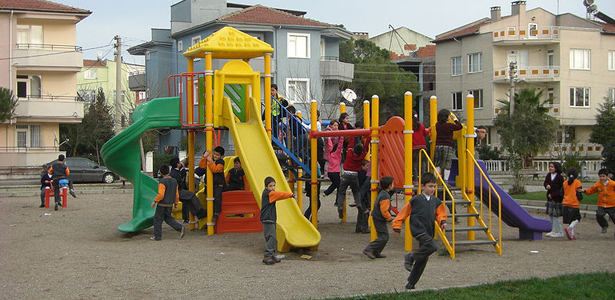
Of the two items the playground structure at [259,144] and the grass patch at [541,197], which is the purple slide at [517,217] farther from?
the grass patch at [541,197]

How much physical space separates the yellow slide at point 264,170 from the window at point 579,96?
44.5m

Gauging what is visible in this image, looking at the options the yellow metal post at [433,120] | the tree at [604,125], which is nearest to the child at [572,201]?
the yellow metal post at [433,120]

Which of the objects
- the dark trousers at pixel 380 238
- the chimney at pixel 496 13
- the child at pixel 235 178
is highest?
the chimney at pixel 496 13

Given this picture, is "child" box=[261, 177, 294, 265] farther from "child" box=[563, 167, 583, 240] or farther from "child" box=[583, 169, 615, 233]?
"child" box=[583, 169, 615, 233]

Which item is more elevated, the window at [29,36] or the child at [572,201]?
the window at [29,36]

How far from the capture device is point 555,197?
1636 cm

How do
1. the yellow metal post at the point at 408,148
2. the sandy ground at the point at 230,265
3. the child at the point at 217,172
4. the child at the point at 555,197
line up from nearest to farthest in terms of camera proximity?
the sandy ground at the point at 230,265 < the yellow metal post at the point at 408,148 < the child at the point at 555,197 < the child at the point at 217,172

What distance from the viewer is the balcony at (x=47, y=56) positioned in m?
47.4

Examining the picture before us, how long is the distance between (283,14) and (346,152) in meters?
34.6

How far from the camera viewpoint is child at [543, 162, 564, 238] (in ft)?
53.5

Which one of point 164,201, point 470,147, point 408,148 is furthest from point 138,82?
point 408,148

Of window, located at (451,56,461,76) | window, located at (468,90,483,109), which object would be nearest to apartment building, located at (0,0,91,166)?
window, located at (451,56,461,76)

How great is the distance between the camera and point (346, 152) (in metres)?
18.2

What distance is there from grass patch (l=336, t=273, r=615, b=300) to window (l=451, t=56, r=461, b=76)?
5178 centimetres
